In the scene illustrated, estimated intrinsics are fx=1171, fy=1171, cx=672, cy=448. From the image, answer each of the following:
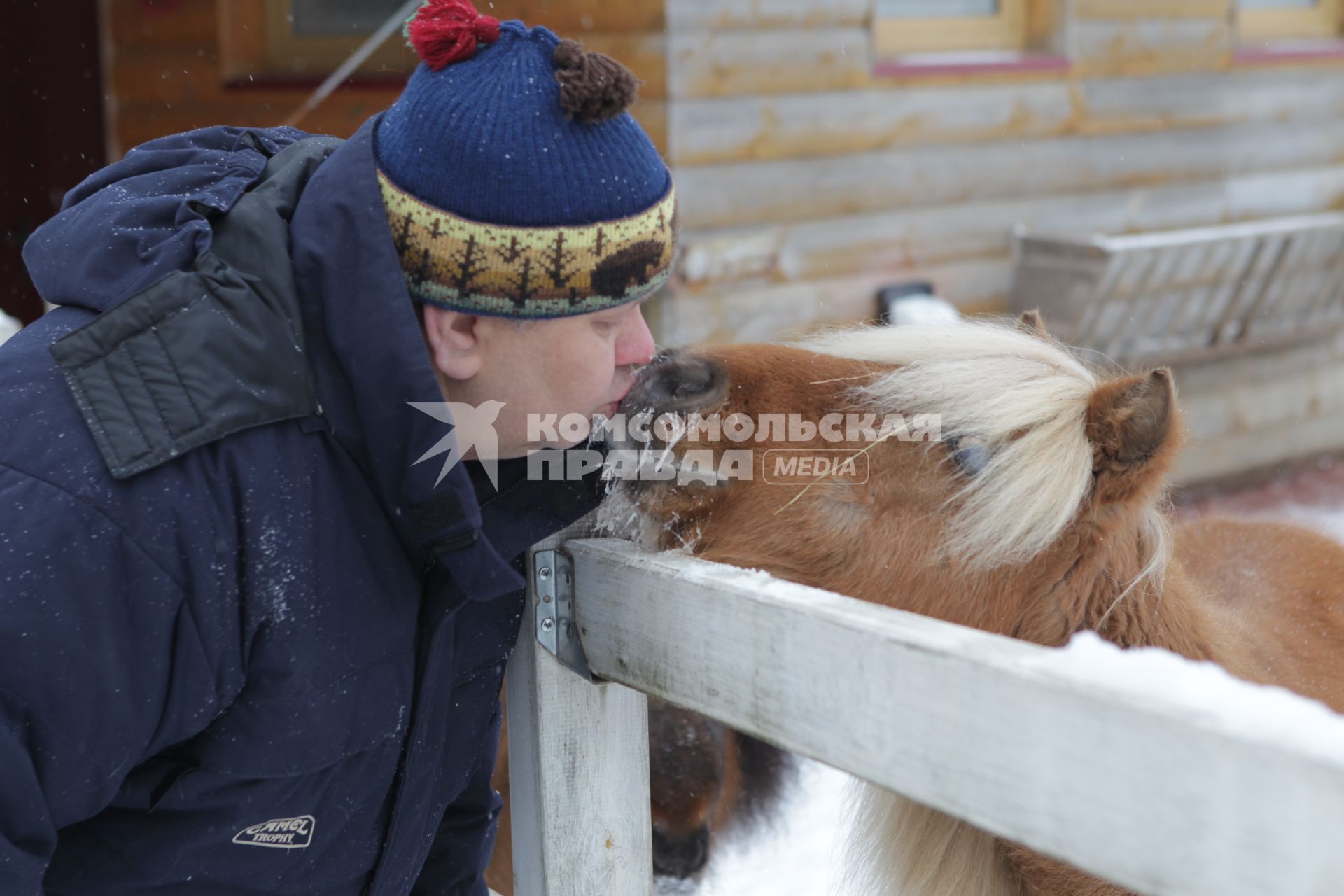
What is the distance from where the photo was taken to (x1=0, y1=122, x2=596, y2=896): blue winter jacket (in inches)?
42.3

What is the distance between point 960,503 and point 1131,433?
0.24 m

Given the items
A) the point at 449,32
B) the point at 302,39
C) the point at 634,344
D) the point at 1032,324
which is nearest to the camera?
the point at 449,32

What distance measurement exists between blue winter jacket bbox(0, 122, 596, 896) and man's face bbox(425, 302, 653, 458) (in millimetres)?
96

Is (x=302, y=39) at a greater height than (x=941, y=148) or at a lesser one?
greater

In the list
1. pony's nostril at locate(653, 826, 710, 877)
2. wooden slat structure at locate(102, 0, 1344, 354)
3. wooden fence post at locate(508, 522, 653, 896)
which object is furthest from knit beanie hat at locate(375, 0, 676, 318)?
wooden slat structure at locate(102, 0, 1344, 354)

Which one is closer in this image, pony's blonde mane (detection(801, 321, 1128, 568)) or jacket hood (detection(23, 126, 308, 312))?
jacket hood (detection(23, 126, 308, 312))

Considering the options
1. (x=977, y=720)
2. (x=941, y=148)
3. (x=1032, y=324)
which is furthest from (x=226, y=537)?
(x=941, y=148)

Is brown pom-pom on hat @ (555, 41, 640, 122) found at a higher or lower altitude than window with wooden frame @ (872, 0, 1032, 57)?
higher

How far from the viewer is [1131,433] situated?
1555mm

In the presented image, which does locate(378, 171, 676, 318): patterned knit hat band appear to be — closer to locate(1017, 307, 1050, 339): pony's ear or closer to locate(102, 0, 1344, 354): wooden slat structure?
locate(1017, 307, 1050, 339): pony's ear

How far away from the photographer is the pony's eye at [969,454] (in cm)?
161

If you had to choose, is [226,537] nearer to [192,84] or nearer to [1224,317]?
[192,84]

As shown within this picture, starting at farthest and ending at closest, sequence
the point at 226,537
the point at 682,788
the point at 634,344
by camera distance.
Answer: the point at 682,788 → the point at 634,344 → the point at 226,537

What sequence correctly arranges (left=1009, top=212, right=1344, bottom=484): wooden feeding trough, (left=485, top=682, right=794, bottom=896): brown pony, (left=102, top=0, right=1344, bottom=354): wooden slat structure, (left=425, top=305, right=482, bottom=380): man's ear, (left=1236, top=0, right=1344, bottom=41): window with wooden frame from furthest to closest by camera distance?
1. (left=1236, top=0, right=1344, bottom=41): window with wooden frame
2. (left=1009, top=212, right=1344, bottom=484): wooden feeding trough
3. (left=102, top=0, right=1344, bottom=354): wooden slat structure
4. (left=485, top=682, right=794, bottom=896): brown pony
5. (left=425, top=305, right=482, bottom=380): man's ear
